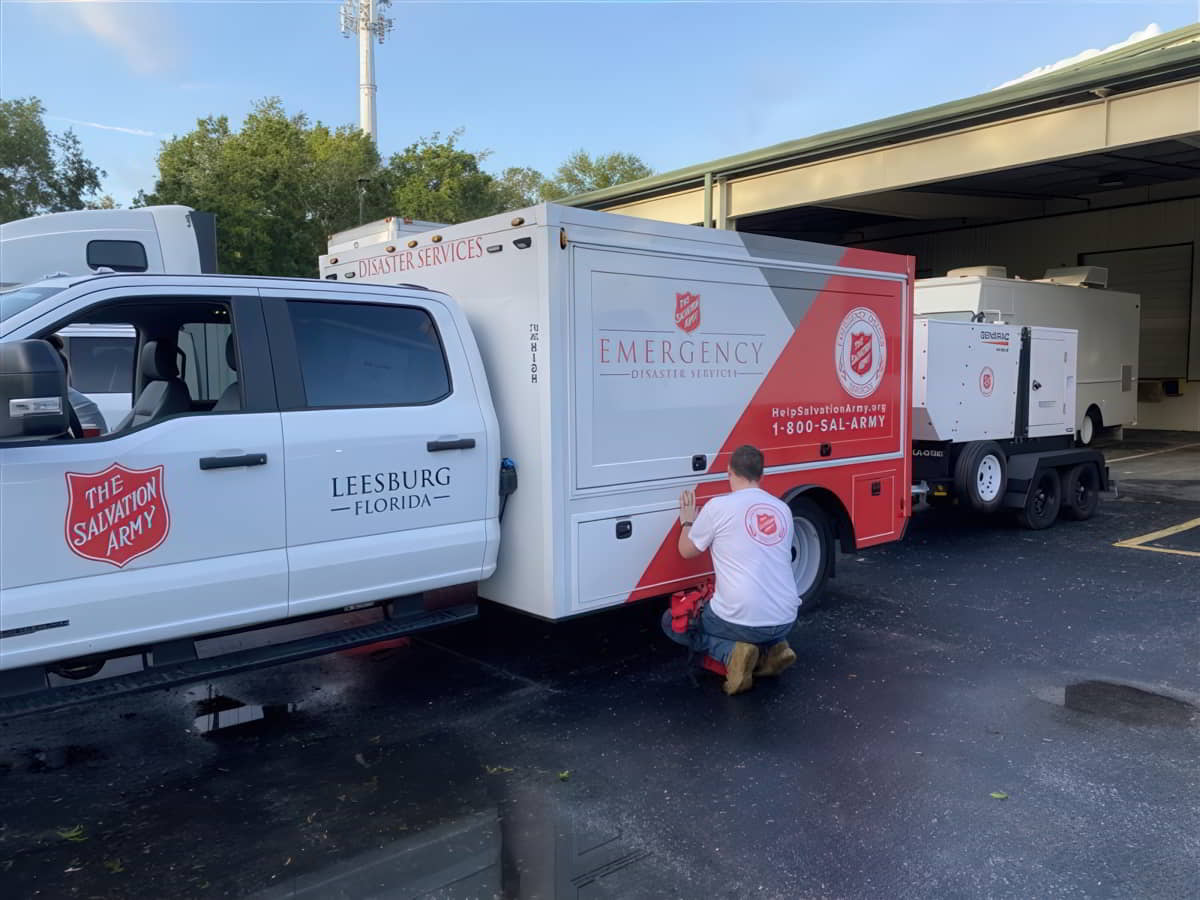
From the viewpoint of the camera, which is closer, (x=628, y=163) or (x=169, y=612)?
(x=169, y=612)

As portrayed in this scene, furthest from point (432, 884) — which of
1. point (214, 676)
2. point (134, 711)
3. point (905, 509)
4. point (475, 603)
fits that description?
point (905, 509)

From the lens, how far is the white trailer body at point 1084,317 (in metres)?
13.8

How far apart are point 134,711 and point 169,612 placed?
1636 millimetres

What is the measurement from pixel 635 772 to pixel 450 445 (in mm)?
1798

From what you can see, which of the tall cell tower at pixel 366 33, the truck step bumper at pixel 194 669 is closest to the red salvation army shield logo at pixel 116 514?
the truck step bumper at pixel 194 669

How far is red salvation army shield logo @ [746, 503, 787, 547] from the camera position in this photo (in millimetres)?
5059

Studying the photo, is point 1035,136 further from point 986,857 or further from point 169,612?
point 169,612

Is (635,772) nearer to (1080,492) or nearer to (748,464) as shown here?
(748,464)

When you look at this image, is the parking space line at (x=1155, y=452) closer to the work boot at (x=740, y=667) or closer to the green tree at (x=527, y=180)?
the work boot at (x=740, y=667)

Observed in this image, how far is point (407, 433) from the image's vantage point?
450 centimetres

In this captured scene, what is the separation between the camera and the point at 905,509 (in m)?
7.16

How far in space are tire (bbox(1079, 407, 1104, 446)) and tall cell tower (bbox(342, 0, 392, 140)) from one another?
30.6 metres

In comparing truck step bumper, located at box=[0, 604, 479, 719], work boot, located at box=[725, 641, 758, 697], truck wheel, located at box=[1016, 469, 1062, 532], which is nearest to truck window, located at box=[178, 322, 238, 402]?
truck step bumper, located at box=[0, 604, 479, 719]

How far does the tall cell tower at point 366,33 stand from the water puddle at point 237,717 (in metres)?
37.2
